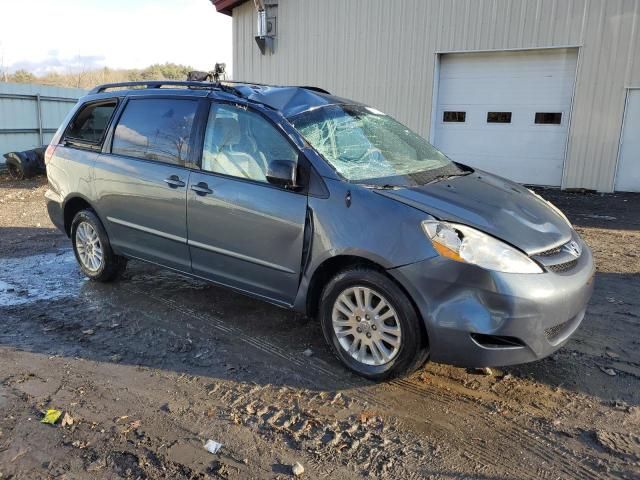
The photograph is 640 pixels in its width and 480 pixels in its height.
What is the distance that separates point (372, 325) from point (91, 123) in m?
3.60

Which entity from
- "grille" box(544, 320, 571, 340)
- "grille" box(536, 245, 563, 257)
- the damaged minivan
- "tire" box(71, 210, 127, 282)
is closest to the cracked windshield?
the damaged minivan

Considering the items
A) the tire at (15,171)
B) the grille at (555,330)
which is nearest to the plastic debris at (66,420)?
the grille at (555,330)

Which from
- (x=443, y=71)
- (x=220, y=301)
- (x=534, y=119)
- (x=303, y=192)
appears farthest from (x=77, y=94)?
(x=303, y=192)

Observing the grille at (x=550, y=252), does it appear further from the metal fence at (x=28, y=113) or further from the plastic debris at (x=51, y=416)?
the metal fence at (x=28, y=113)

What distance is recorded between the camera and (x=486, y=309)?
2938 millimetres

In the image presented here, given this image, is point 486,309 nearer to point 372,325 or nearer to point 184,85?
point 372,325

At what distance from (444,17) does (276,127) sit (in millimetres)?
9485

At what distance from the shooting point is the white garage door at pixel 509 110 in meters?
10.9

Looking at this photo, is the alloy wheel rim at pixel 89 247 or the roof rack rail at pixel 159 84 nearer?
the roof rack rail at pixel 159 84

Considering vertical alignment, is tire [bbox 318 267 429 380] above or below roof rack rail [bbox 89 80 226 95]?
below

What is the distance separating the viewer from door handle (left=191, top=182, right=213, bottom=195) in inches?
159

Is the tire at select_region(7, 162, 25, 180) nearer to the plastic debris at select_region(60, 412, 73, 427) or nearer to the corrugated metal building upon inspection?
the corrugated metal building

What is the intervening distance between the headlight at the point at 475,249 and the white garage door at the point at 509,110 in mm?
9115

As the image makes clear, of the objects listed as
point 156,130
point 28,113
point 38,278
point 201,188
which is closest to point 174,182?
point 201,188
